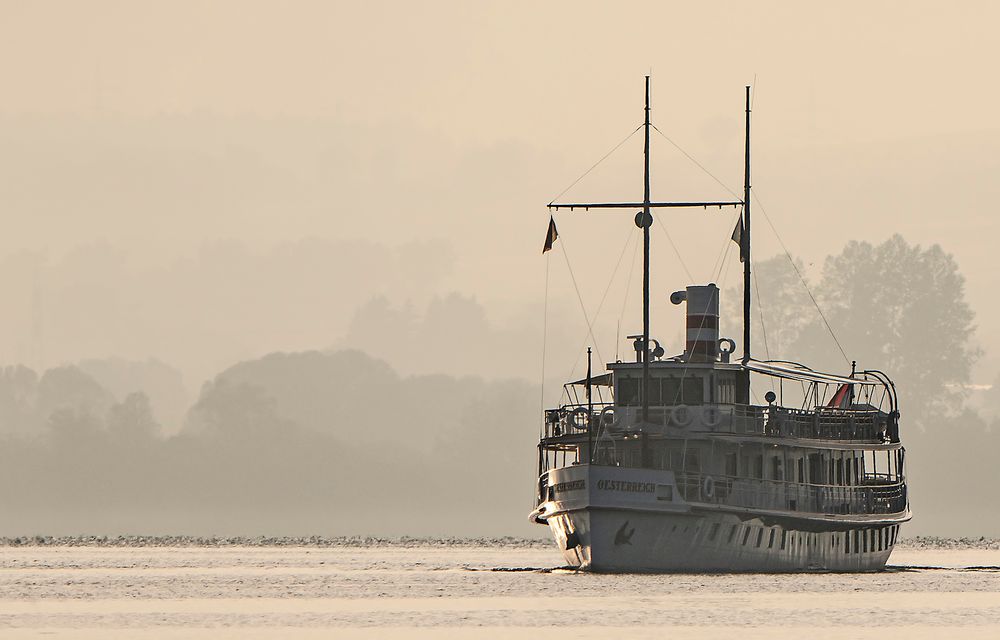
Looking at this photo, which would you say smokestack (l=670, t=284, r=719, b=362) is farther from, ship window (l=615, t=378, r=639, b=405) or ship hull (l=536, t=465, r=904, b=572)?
ship hull (l=536, t=465, r=904, b=572)

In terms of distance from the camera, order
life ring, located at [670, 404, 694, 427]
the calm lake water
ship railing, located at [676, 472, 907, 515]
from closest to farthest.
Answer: the calm lake water < ship railing, located at [676, 472, 907, 515] < life ring, located at [670, 404, 694, 427]

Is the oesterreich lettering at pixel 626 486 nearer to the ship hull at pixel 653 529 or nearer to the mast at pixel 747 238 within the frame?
the ship hull at pixel 653 529

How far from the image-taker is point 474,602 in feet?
265

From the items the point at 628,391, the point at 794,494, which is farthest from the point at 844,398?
the point at 628,391

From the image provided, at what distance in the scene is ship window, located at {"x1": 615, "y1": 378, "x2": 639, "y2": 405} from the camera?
3674 inches

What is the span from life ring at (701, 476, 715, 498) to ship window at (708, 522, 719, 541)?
3.70 feet

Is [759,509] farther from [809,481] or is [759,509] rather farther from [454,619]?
[454,619]

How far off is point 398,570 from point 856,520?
22.6m

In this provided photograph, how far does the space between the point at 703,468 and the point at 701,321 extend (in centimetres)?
677

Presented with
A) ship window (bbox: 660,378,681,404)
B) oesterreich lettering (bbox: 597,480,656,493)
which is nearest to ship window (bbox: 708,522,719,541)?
oesterreich lettering (bbox: 597,480,656,493)

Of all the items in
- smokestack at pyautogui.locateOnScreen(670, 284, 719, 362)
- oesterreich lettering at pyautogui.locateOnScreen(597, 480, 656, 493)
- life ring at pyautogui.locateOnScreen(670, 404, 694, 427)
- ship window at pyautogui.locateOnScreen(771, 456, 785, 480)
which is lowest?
oesterreich lettering at pyautogui.locateOnScreen(597, 480, 656, 493)

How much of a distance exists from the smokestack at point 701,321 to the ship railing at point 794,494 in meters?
5.75

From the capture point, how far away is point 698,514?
289ft

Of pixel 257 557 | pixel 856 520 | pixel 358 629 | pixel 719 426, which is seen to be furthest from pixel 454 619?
pixel 257 557
